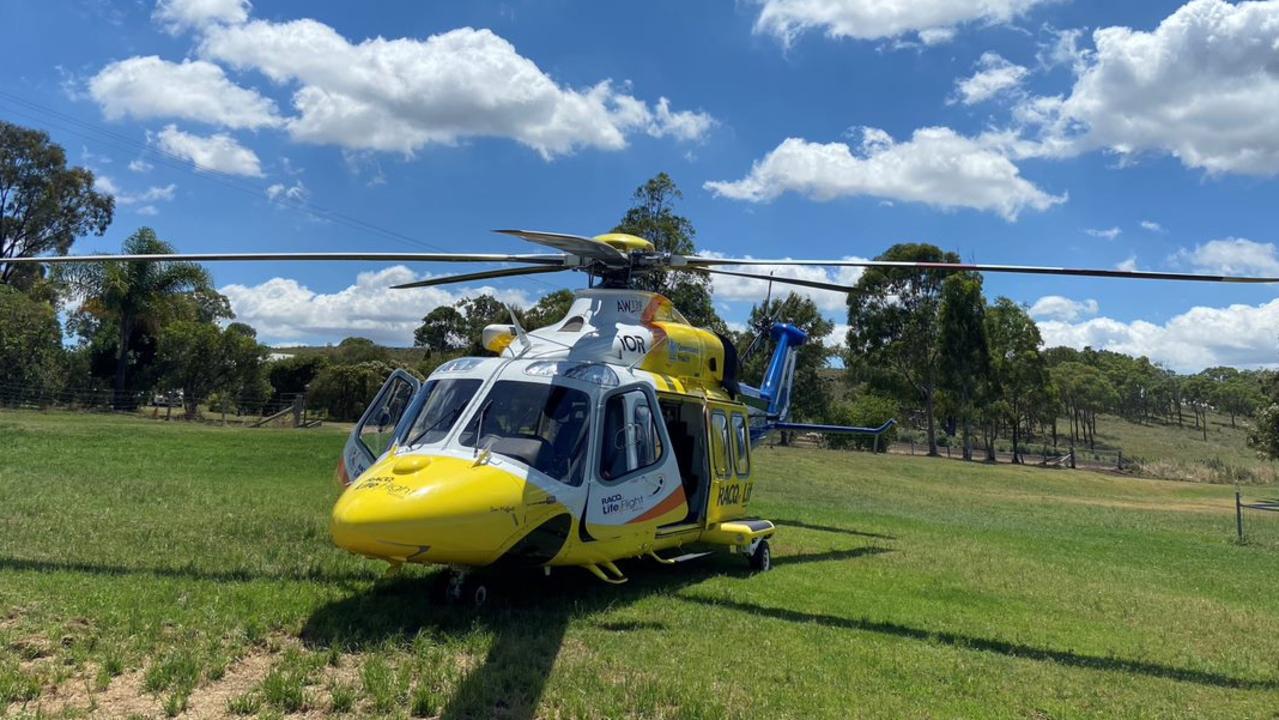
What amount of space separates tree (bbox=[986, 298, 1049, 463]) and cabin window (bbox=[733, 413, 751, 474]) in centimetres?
4502

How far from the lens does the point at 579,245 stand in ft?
26.7

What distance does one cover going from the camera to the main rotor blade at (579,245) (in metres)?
7.01

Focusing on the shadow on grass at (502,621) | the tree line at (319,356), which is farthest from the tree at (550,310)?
the shadow on grass at (502,621)

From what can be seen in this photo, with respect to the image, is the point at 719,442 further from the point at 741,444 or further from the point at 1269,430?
the point at 1269,430

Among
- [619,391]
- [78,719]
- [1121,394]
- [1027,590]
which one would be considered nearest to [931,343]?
[1027,590]

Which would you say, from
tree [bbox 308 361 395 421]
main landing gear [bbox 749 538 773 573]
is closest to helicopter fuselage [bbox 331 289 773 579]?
main landing gear [bbox 749 538 773 573]

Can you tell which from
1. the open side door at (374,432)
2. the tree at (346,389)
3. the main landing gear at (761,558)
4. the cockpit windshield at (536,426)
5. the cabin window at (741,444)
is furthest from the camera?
the tree at (346,389)

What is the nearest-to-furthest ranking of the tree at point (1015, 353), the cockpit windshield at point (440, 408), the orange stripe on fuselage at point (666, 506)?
the cockpit windshield at point (440, 408), the orange stripe on fuselage at point (666, 506), the tree at point (1015, 353)

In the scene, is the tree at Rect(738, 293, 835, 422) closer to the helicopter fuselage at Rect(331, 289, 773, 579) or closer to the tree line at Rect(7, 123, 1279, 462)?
the tree line at Rect(7, 123, 1279, 462)

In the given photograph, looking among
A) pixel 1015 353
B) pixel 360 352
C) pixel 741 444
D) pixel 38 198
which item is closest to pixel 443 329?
pixel 360 352

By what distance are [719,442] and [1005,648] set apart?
13.6 ft

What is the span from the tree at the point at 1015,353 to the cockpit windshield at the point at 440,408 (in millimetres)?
49581

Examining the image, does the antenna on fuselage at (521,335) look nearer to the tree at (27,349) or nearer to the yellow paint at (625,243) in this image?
the yellow paint at (625,243)

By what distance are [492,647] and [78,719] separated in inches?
103
